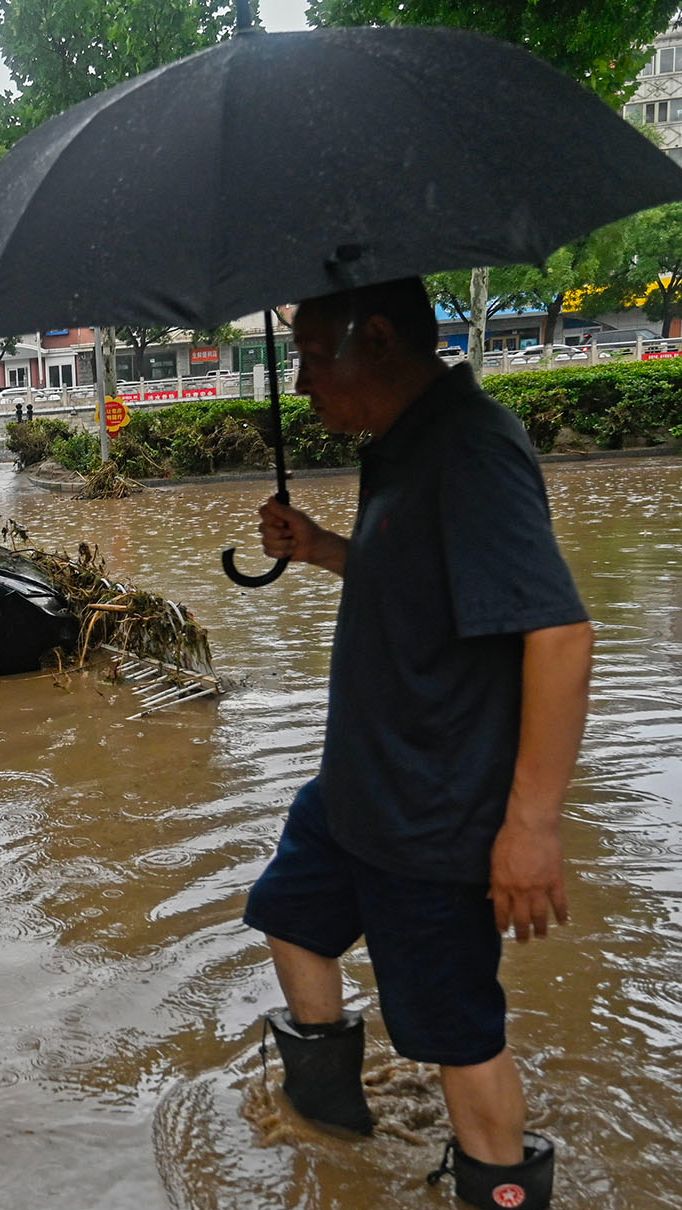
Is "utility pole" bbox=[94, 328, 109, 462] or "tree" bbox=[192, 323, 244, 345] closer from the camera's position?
"tree" bbox=[192, 323, 244, 345]

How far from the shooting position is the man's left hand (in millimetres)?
1824

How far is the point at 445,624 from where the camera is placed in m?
1.86

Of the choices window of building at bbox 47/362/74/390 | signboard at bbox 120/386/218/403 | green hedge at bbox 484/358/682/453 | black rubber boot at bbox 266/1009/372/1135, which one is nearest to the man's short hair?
black rubber boot at bbox 266/1009/372/1135

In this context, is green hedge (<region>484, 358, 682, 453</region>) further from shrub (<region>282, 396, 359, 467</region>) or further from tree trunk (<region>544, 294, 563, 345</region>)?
A: tree trunk (<region>544, 294, 563, 345</region>)

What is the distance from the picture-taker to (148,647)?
21.7ft

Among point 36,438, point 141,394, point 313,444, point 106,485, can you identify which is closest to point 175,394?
point 141,394

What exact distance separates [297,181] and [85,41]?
92.5 ft

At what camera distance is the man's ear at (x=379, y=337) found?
197cm

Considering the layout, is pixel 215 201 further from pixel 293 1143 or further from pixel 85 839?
pixel 85 839

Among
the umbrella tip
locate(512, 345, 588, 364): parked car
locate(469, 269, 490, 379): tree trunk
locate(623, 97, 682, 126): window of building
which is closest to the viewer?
the umbrella tip

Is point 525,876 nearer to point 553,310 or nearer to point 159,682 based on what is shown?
point 159,682

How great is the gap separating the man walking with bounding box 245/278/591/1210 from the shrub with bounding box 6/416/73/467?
26.9 meters

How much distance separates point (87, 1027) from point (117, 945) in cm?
44

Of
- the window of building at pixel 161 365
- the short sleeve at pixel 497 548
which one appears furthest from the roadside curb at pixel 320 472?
the window of building at pixel 161 365
